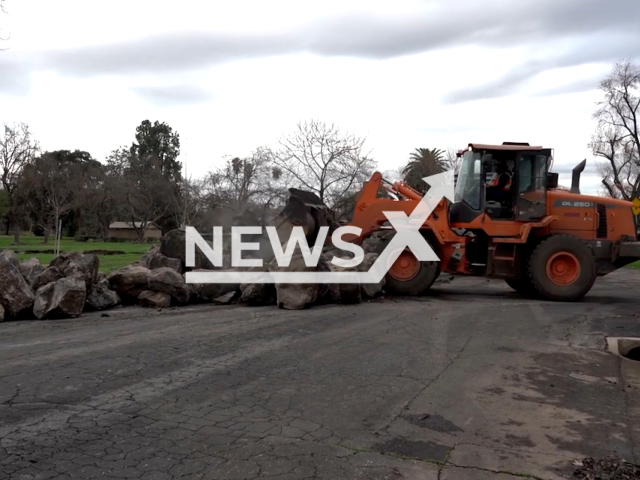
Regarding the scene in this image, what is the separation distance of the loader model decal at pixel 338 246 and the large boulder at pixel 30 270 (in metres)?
2.98

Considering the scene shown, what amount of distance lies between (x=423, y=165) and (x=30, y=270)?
31.8m

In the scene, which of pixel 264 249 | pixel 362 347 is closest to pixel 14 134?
pixel 264 249

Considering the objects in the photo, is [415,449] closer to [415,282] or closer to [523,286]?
[415,282]

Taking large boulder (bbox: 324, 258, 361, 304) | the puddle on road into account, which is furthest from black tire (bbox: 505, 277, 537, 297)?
the puddle on road

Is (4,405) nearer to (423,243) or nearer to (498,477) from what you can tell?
(498,477)

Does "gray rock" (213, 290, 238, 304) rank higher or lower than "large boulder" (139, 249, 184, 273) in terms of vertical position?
lower

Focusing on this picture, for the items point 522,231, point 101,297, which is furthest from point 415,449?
point 522,231

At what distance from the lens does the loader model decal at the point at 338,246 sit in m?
12.8

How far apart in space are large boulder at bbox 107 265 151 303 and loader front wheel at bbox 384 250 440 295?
5319 millimetres

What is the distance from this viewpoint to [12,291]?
10.9m

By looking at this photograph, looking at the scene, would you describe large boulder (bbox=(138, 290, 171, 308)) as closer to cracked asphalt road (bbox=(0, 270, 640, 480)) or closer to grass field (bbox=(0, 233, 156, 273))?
cracked asphalt road (bbox=(0, 270, 640, 480))

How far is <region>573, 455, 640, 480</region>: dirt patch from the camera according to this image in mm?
4254

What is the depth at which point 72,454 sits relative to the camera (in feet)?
14.8

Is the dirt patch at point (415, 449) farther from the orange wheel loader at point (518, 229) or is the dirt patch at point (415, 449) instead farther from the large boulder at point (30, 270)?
the large boulder at point (30, 270)
